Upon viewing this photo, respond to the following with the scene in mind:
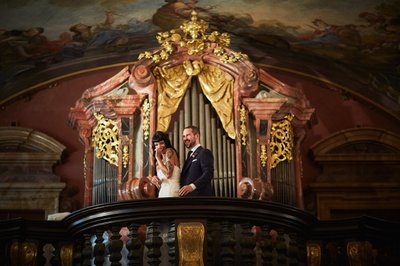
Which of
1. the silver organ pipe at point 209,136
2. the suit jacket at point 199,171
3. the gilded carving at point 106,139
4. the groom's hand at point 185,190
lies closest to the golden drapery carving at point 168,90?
the silver organ pipe at point 209,136

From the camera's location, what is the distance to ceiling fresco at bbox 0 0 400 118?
12.5 metres

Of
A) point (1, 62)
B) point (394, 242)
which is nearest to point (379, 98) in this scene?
point (394, 242)

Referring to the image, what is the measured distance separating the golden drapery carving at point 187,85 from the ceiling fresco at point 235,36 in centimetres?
95

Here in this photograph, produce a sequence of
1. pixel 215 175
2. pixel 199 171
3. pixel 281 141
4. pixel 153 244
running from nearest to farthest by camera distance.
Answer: pixel 153 244, pixel 199 171, pixel 215 175, pixel 281 141

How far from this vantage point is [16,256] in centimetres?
1034

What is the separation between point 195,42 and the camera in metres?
12.4

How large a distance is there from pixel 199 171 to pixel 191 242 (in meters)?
1.58

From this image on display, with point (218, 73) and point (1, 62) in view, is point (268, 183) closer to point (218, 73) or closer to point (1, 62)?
point (218, 73)

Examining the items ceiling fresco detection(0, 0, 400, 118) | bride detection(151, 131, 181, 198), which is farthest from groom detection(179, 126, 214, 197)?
ceiling fresco detection(0, 0, 400, 118)

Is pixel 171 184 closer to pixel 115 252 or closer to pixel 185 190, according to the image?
pixel 185 190

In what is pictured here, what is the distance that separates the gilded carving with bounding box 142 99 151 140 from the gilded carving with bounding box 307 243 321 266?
270 cm

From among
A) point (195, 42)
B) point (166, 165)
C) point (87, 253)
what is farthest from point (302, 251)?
point (195, 42)

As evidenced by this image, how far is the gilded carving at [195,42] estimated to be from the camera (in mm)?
12336

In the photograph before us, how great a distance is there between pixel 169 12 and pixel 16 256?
4.35 m
